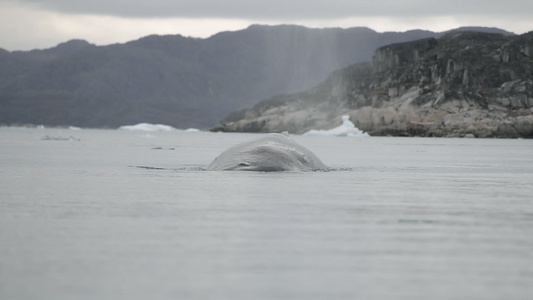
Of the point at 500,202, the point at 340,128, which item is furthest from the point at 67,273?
the point at 340,128

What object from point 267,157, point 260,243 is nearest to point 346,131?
point 267,157

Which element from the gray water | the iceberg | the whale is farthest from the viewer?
the iceberg

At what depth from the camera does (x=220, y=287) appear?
301 inches

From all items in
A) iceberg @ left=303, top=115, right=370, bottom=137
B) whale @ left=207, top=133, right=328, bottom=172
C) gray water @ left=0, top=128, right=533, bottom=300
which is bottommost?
gray water @ left=0, top=128, right=533, bottom=300

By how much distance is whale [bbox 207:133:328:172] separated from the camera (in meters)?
25.8

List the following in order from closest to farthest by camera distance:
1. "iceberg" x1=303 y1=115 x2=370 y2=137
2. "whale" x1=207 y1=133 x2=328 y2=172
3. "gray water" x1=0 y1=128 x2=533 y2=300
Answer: "gray water" x1=0 y1=128 x2=533 y2=300 < "whale" x1=207 y1=133 x2=328 y2=172 < "iceberg" x1=303 y1=115 x2=370 y2=137

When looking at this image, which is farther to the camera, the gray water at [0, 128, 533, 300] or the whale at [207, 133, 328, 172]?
the whale at [207, 133, 328, 172]

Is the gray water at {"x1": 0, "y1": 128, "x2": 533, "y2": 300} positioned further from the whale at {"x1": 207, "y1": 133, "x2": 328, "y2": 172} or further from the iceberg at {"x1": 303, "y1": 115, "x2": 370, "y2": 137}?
the iceberg at {"x1": 303, "y1": 115, "x2": 370, "y2": 137}

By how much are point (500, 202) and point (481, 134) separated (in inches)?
5783

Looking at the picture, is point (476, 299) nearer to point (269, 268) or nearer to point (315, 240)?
point (269, 268)

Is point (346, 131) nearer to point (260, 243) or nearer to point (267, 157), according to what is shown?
point (267, 157)

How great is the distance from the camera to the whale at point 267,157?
25.8 metres

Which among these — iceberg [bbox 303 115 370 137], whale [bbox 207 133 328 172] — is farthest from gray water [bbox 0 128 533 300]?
iceberg [bbox 303 115 370 137]

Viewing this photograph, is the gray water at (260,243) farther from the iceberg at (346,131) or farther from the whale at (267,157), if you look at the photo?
the iceberg at (346,131)
